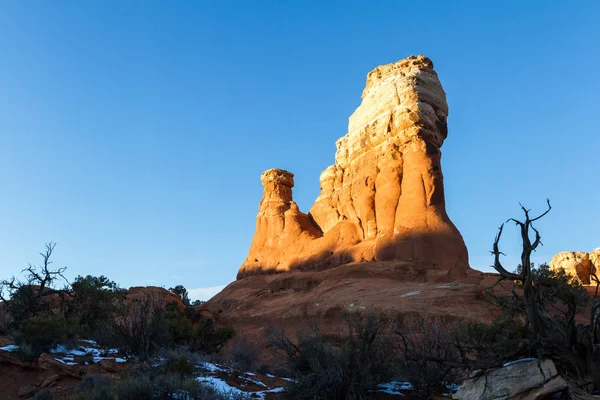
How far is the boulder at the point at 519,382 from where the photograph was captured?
6.48 m

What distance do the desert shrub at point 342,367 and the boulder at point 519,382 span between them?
211 centimetres

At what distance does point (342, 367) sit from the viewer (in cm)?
896

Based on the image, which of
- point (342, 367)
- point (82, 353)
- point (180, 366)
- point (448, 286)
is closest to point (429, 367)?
point (342, 367)

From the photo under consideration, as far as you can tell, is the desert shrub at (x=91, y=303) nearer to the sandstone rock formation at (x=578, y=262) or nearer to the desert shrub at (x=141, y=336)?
the desert shrub at (x=141, y=336)

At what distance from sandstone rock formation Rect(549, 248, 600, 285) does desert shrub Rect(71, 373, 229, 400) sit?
50.7m

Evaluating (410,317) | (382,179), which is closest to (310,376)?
(410,317)

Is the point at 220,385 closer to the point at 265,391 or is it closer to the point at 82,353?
the point at 265,391

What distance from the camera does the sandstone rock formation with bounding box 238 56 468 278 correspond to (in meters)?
28.8

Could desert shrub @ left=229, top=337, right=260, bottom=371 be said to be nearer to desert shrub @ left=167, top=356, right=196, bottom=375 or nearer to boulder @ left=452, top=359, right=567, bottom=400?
desert shrub @ left=167, top=356, right=196, bottom=375

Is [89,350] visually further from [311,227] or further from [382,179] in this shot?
[311,227]

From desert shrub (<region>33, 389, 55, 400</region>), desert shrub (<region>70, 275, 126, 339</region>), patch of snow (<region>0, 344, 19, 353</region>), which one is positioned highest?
desert shrub (<region>70, 275, 126, 339</region>)

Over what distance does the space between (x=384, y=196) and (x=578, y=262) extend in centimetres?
3272

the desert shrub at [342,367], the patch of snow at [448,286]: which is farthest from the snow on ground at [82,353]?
the patch of snow at [448,286]

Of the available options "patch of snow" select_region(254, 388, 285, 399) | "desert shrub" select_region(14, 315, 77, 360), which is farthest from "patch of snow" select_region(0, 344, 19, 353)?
"patch of snow" select_region(254, 388, 285, 399)
